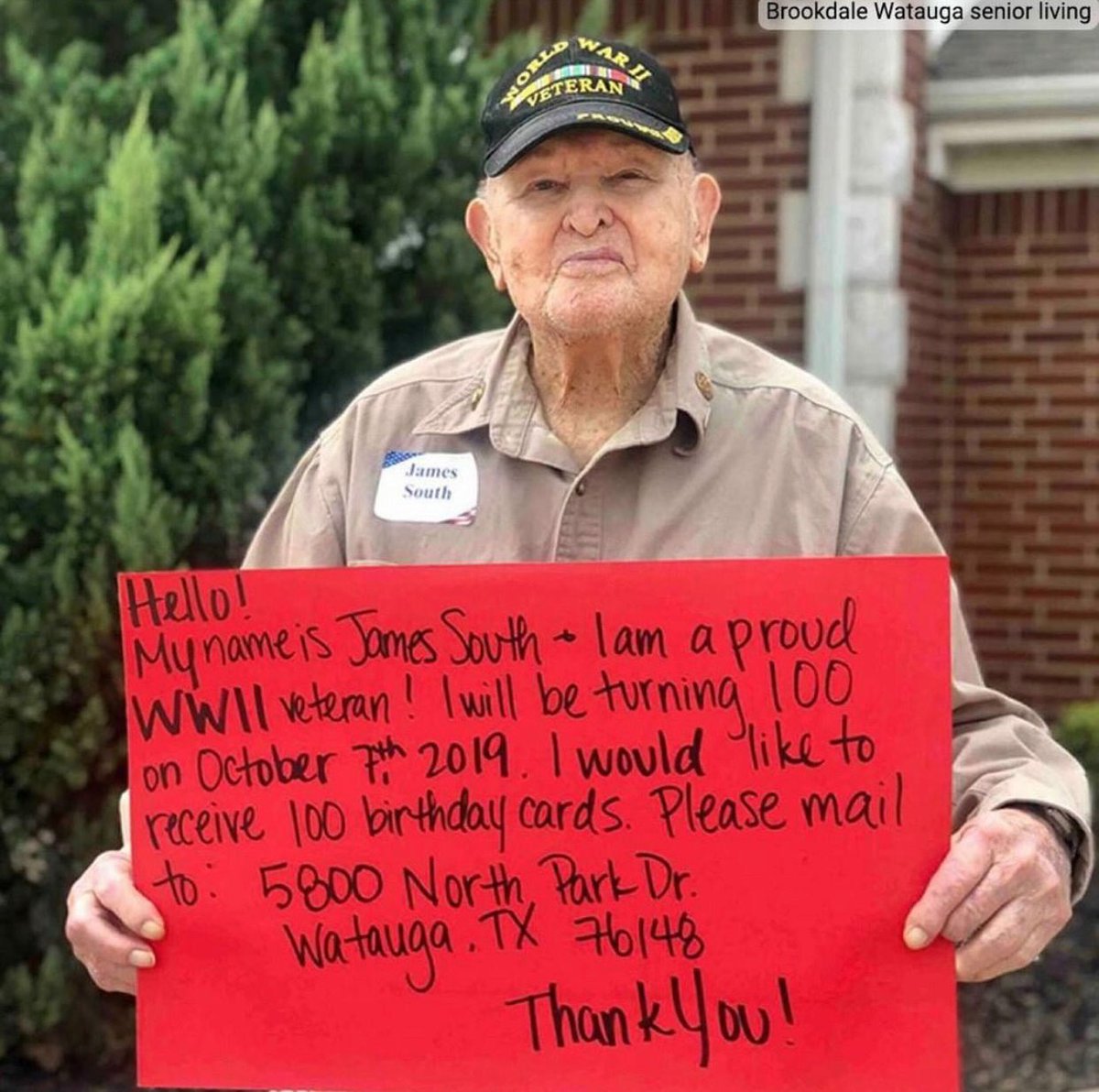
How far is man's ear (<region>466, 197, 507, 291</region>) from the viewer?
78.5 inches

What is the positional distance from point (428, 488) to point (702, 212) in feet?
1.76

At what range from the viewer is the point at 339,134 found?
11.8ft

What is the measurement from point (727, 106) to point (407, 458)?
149 inches

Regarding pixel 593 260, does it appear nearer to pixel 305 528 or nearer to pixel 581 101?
pixel 581 101

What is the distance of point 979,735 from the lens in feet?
5.97

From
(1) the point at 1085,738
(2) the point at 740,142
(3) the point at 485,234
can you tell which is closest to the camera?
(3) the point at 485,234

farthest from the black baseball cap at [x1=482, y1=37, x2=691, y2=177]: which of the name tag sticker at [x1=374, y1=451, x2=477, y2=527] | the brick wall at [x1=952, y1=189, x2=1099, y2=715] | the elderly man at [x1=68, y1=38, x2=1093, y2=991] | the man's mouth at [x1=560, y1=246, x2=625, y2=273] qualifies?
the brick wall at [x1=952, y1=189, x2=1099, y2=715]

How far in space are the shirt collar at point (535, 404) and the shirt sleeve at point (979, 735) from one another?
252 millimetres

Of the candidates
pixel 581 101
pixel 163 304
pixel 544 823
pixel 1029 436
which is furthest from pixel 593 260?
pixel 1029 436

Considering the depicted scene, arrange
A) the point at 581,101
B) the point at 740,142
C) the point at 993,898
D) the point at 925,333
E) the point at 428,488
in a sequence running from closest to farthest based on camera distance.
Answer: the point at 993,898
the point at 581,101
the point at 428,488
the point at 740,142
the point at 925,333

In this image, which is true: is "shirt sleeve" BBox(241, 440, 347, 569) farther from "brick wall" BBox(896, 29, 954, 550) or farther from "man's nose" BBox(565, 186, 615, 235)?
"brick wall" BBox(896, 29, 954, 550)

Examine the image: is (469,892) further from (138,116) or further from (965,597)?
(965,597)

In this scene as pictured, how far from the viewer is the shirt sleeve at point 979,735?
5.67 feet

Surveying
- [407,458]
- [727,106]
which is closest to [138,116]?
[407,458]
